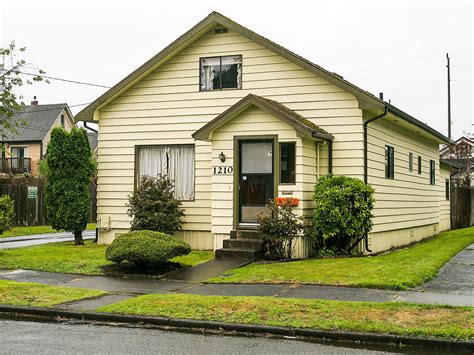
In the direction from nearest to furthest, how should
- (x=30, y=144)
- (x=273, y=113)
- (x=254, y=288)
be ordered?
1. (x=254, y=288)
2. (x=273, y=113)
3. (x=30, y=144)

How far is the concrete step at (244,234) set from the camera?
16.5 metres

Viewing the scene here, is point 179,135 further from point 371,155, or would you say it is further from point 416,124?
point 416,124

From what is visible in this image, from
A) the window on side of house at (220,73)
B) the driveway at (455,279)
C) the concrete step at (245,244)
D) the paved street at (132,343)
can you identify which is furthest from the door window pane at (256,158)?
the paved street at (132,343)

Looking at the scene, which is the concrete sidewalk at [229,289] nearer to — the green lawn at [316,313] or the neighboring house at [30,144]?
the green lawn at [316,313]

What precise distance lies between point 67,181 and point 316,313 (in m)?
12.6

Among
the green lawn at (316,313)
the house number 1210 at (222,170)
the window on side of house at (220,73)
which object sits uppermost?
the window on side of house at (220,73)

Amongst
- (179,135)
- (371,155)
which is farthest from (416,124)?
(179,135)

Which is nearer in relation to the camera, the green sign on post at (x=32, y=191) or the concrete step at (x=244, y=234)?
the concrete step at (x=244, y=234)

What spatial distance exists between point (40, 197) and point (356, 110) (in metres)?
20.9

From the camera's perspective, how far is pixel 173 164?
19.4 metres

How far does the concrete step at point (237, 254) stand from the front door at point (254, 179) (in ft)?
4.09

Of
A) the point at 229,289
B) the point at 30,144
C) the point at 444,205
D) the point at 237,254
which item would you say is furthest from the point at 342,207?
the point at 30,144

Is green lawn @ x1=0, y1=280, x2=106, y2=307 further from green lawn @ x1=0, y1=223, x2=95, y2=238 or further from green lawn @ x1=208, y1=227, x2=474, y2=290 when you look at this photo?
green lawn @ x1=0, y1=223, x2=95, y2=238

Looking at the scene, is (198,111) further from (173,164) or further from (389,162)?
(389,162)
